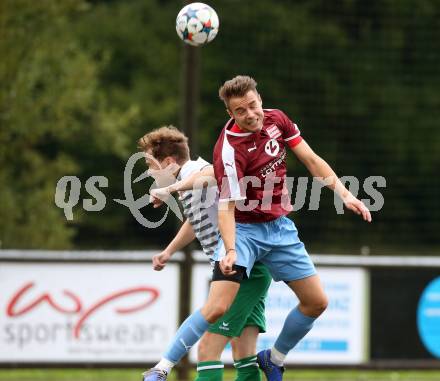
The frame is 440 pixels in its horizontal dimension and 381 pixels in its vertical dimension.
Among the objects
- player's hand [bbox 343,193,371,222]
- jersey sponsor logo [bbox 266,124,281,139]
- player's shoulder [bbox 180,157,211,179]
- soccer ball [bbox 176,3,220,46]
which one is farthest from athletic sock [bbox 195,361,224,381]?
soccer ball [bbox 176,3,220,46]

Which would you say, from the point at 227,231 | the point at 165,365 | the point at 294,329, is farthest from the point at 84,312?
the point at 227,231

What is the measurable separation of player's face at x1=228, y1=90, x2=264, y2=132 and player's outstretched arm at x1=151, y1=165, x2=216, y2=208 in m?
0.35

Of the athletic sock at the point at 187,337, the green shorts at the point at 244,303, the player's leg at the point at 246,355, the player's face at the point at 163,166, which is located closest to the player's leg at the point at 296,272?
the green shorts at the point at 244,303

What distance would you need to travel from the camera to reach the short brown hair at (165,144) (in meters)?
6.51

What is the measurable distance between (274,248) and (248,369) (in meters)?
0.87

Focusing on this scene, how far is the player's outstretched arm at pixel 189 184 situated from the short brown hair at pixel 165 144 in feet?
0.97

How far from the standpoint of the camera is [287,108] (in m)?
16.2

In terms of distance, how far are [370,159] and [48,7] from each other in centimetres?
458

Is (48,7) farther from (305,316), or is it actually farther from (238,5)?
(305,316)

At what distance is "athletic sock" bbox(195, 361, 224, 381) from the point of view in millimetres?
6312

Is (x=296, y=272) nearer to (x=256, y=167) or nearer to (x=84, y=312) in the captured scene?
(x=256, y=167)

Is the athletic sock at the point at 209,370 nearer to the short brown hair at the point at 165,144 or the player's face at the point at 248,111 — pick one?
the short brown hair at the point at 165,144

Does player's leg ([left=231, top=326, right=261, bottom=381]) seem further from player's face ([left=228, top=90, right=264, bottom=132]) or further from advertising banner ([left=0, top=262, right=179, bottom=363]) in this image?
advertising banner ([left=0, top=262, right=179, bottom=363])

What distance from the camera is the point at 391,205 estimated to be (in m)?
13.7
